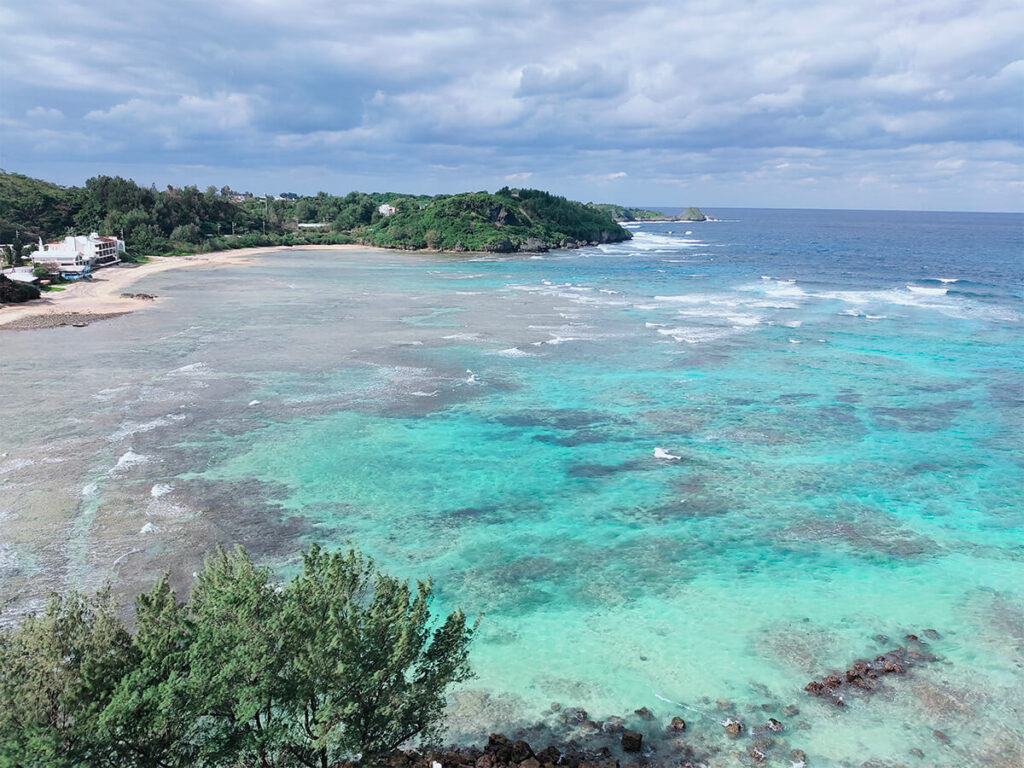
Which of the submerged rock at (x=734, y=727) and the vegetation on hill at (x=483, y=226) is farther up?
the vegetation on hill at (x=483, y=226)

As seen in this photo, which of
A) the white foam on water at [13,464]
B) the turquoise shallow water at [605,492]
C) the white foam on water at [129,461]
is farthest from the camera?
the white foam on water at [129,461]

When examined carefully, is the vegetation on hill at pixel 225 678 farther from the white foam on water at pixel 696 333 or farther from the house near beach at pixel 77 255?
the house near beach at pixel 77 255

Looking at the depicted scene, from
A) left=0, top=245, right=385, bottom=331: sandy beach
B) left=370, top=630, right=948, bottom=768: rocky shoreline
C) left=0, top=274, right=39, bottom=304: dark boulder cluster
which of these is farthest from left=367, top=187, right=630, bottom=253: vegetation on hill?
left=370, top=630, right=948, bottom=768: rocky shoreline

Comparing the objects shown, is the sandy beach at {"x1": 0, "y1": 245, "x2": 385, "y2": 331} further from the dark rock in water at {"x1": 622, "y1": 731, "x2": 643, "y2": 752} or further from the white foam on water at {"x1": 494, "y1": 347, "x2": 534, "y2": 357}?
the dark rock in water at {"x1": 622, "y1": 731, "x2": 643, "y2": 752}

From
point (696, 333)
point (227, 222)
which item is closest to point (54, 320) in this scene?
point (696, 333)

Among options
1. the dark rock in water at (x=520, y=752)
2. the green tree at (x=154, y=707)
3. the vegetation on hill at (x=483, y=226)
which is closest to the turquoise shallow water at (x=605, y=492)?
the dark rock in water at (x=520, y=752)

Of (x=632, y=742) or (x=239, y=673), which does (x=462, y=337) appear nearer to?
(x=632, y=742)

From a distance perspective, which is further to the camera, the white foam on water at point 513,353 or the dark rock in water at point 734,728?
the white foam on water at point 513,353
